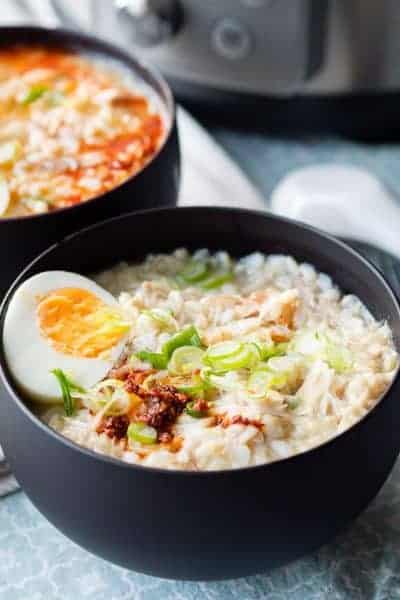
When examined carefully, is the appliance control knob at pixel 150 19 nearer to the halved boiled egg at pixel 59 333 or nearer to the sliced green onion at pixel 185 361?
the halved boiled egg at pixel 59 333

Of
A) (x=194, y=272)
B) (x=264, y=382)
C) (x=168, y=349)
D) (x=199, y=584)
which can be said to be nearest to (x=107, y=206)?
(x=194, y=272)

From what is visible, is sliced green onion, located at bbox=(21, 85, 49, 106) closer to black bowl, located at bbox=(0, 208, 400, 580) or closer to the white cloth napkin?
the white cloth napkin

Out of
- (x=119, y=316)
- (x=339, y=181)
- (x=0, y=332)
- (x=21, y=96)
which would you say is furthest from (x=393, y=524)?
(x=21, y=96)

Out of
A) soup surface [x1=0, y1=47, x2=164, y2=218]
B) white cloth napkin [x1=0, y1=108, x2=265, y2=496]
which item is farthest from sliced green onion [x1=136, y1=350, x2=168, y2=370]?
white cloth napkin [x1=0, y1=108, x2=265, y2=496]

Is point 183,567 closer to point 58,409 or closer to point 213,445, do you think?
point 213,445

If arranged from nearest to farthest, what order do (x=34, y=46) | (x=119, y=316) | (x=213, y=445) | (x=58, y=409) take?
(x=213, y=445)
(x=58, y=409)
(x=119, y=316)
(x=34, y=46)

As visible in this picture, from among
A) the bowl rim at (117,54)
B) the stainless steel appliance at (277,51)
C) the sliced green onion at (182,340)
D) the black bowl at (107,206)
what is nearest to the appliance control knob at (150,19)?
the stainless steel appliance at (277,51)
